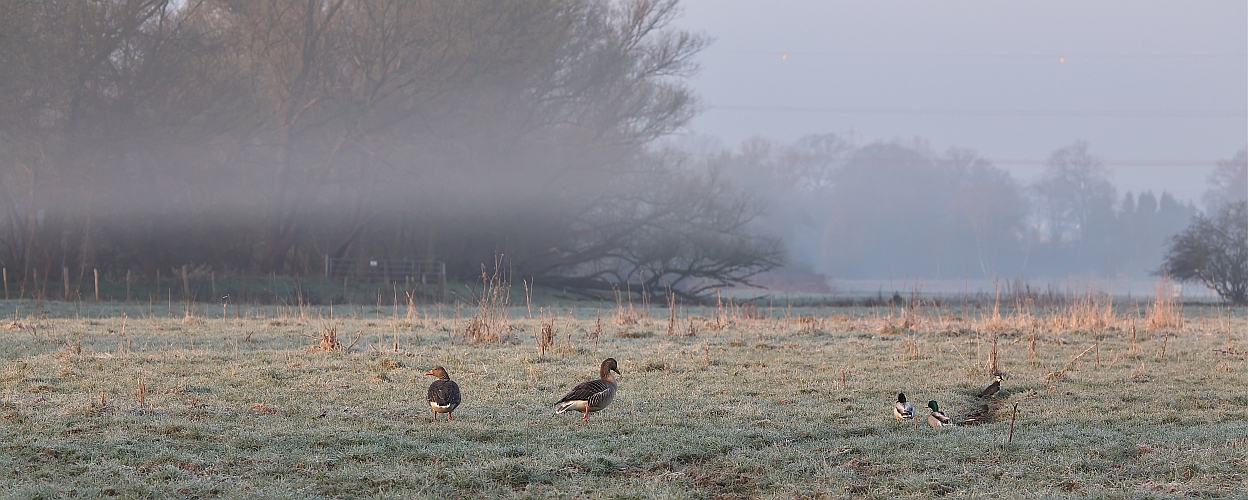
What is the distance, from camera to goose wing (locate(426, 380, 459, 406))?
7.86m

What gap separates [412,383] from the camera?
10.1 metres

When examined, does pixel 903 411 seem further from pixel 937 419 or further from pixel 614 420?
pixel 614 420

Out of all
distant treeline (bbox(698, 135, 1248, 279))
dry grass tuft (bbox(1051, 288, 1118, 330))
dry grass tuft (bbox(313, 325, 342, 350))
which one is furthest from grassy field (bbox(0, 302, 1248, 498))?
distant treeline (bbox(698, 135, 1248, 279))

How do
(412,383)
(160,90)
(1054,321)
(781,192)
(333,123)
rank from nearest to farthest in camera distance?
(412,383) → (1054,321) → (160,90) → (333,123) → (781,192)

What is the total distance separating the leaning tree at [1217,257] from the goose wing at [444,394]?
106 ft

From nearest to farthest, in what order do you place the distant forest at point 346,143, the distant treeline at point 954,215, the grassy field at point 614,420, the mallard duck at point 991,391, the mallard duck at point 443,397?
1. the grassy field at point 614,420
2. the mallard duck at point 443,397
3. the mallard duck at point 991,391
4. the distant forest at point 346,143
5. the distant treeline at point 954,215

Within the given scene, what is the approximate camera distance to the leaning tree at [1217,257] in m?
35.7

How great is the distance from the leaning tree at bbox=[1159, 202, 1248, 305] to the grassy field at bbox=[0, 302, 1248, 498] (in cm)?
2396

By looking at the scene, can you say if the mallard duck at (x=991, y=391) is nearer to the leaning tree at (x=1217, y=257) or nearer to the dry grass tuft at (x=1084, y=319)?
the dry grass tuft at (x=1084, y=319)

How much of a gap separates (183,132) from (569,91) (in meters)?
13.6

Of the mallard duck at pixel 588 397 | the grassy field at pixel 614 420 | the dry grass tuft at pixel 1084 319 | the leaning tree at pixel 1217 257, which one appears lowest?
the grassy field at pixel 614 420

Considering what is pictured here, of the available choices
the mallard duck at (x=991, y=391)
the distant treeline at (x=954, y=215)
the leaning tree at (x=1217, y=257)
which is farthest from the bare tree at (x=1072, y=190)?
the mallard duck at (x=991, y=391)

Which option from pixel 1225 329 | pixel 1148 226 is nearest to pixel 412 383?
pixel 1225 329

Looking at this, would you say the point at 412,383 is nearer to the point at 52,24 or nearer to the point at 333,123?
the point at 52,24
